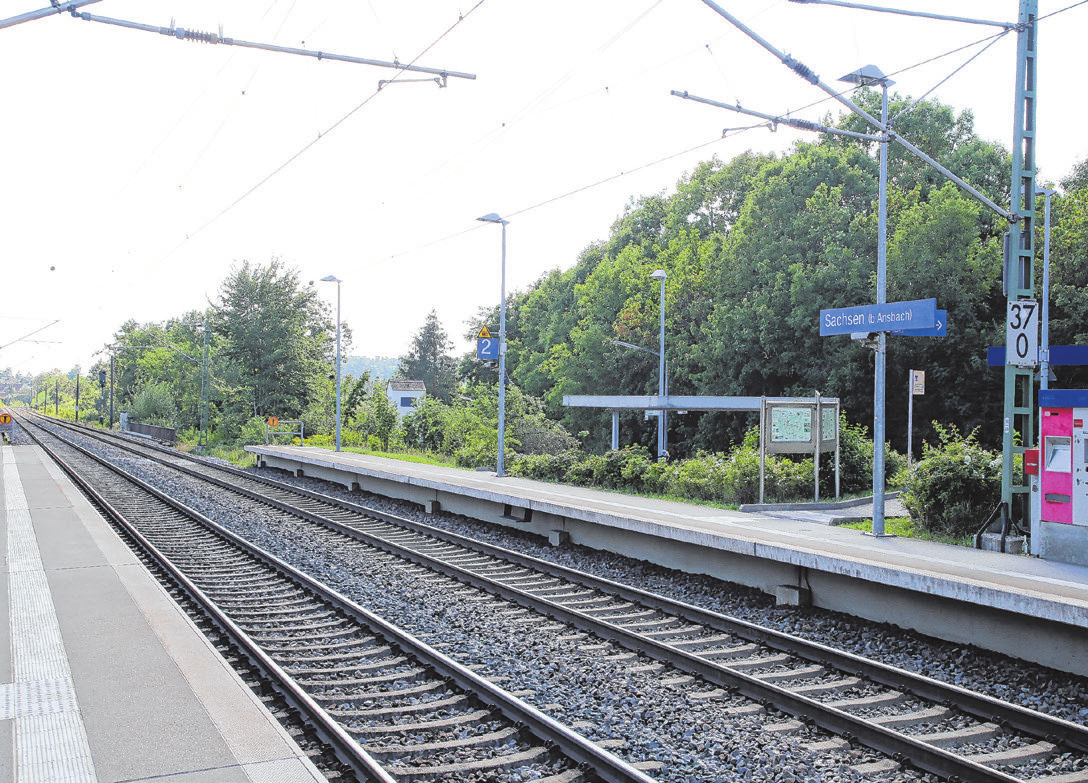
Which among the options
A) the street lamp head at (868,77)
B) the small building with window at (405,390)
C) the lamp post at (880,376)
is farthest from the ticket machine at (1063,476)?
the small building with window at (405,390)

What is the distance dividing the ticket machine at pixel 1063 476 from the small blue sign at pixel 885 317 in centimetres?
195

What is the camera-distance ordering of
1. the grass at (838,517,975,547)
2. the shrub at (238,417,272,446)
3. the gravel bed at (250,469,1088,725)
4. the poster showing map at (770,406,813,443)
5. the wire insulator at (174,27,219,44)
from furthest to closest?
the shrub at (238,417,272,446) → the poster showing map at (770,406,813,443) → the grass at (838,517,975,547) → the wire insulator at (174,27,219,44) → the gravel bed at (250,469,1088,725)

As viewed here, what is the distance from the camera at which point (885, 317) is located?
12367 millimetres

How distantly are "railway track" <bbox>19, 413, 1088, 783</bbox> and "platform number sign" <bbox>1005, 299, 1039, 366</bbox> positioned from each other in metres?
5.50

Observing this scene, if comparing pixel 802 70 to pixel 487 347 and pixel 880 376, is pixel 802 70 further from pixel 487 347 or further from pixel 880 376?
pixel 487 347

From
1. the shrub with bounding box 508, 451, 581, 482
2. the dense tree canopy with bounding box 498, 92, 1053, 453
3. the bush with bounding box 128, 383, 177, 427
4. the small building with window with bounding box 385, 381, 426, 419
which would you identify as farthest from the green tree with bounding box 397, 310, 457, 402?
the shrub with bounding box 508, 451, 581, 482

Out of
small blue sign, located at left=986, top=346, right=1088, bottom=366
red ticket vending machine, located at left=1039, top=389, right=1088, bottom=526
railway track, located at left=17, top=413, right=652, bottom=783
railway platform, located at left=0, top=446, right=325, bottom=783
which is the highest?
small blue sign, located at left=986, top=346, right=1088, bottom=366

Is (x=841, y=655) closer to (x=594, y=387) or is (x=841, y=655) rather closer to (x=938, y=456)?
(x=938, y=456)

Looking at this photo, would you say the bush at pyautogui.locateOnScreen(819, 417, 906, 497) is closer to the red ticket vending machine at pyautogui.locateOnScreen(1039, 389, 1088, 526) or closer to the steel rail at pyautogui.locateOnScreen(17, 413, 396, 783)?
the red ticket vending machine at pyautogui.locateOnScreen(1039, 389, 1088, 526)

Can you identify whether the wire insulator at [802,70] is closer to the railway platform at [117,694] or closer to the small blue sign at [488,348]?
the railway platform at [117,694]

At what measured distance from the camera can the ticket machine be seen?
32.7 feet

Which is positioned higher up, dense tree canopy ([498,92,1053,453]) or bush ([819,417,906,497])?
dense tree canopy ([498,92,1053,453])

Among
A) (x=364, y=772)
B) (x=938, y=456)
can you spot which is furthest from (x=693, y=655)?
(x=938, y=456)

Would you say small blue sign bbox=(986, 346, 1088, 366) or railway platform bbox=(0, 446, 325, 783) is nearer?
railway platform bbox=(0, 446, 325, 783)
